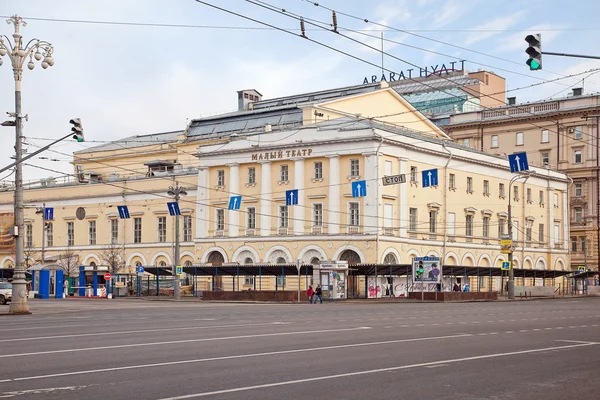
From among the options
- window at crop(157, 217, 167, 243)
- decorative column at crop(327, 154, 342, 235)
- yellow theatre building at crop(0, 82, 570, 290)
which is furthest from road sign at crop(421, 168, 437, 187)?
window at crop(157, 217, 167, 243)

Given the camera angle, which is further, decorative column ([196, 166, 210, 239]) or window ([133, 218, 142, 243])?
window ([133, 218, 142, 243])

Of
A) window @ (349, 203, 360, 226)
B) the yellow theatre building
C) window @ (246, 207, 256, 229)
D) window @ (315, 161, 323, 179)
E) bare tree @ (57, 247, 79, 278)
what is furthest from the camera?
bare tree @ (57, 247, 79, 278)

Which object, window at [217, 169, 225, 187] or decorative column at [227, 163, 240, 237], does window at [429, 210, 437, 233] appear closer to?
decorative column at [227, 163, 240, 237]

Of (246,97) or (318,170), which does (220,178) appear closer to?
(318,170)

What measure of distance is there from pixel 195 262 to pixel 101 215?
14.2 metres

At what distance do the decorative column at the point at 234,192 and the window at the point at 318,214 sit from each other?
24.9 ft

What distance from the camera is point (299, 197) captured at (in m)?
70.8

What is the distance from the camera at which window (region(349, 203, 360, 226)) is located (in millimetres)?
67812

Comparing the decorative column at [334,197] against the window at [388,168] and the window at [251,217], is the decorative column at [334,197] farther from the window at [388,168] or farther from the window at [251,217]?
the window at [251,217]

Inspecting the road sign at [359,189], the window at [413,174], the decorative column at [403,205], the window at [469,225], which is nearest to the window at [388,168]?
the decorative column at [403,205]

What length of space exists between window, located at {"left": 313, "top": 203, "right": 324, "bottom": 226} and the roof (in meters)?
26.9

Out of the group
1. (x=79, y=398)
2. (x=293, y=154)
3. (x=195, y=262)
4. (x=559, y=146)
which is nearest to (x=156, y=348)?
(x=79, y=398)

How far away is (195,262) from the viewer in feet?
252

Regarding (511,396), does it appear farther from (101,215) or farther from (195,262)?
(101,215)
